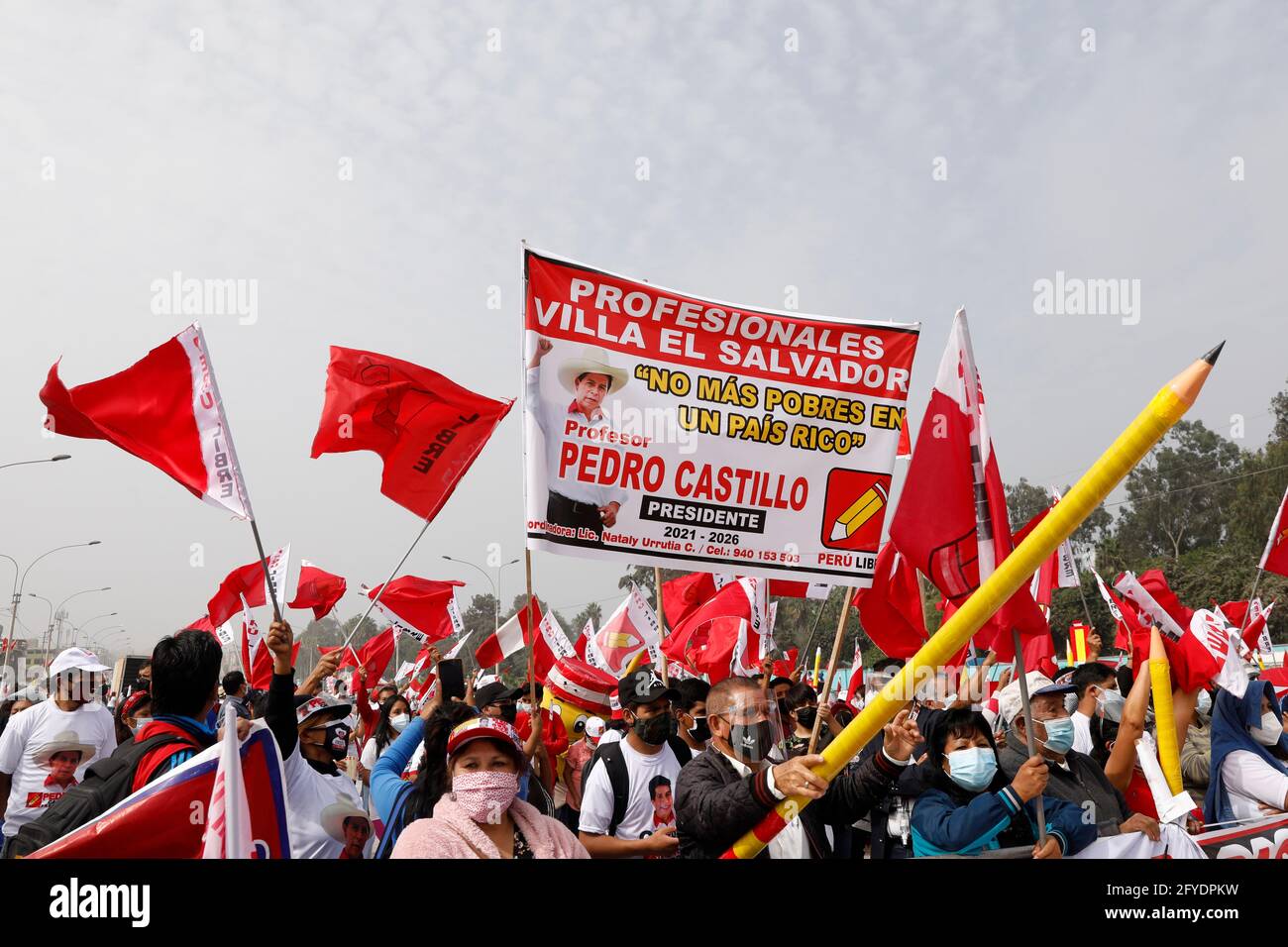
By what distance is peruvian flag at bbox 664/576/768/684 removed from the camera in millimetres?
9133

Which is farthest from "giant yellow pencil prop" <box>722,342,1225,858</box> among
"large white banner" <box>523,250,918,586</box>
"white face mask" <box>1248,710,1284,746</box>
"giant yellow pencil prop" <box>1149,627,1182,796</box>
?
"white face mask" <box>1248,710,1284,746</box>

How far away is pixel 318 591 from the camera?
15.9m

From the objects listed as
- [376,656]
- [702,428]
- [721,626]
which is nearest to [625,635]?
[721,626]

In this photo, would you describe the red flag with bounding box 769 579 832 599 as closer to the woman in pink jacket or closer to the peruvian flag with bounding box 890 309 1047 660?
the peruvian flag with bounding box 890 309 1047 660

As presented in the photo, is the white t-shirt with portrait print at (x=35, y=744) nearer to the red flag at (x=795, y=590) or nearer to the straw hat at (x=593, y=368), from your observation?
the straw hat at (x=593, y=368)

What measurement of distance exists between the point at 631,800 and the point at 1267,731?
3.71 meters

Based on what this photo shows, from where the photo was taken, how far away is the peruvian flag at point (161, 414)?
16.5 ft

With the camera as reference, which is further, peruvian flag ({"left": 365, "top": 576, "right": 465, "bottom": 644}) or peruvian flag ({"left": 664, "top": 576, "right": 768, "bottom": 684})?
peruvian flag ({"left": 365, "top": 576, "right": 465, "bottom": 644})

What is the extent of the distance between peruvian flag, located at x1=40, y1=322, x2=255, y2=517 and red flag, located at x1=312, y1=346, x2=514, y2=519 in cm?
127

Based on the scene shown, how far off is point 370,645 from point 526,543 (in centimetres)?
1069

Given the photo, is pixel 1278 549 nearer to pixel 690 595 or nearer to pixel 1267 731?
pixel 1267 731

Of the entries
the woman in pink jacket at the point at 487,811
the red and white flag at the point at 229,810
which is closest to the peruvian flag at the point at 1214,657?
the woman in pink jacket at the point at 487,811

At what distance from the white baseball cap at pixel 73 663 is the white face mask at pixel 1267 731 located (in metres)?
7.08
